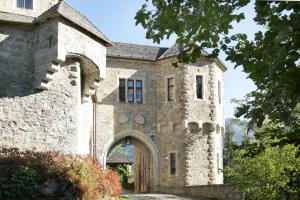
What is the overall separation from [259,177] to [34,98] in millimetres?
7672

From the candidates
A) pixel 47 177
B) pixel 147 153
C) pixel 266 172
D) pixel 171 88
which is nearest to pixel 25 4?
pixel 47 177

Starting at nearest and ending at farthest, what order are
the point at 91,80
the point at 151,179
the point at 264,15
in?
the point at 264,15 < the point at 91,80 < the point at 151,179

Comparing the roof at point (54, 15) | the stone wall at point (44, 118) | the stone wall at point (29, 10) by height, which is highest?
the stone wall at point (29, 10)

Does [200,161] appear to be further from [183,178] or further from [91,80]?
[91,80]

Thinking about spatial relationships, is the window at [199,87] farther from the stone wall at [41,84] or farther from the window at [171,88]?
the stone wall at [41,84]

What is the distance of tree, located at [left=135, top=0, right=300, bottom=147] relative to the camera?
4410 mm

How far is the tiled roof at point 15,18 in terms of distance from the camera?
14.6 meters

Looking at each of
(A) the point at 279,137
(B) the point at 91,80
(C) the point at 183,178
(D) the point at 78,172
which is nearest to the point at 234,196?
(C) the point at 183,178

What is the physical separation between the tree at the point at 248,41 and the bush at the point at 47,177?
732 cm

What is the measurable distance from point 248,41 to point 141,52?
21410mm

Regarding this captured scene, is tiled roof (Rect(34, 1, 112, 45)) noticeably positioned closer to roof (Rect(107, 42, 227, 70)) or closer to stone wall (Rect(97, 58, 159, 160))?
stone wall (Rect(97, 58, 159, 160))

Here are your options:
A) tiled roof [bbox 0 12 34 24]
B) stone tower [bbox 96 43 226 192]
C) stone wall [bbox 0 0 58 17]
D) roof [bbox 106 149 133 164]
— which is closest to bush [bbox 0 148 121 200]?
tiled roof [bbox 0 12 34 24]

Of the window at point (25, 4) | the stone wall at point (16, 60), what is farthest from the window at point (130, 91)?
the stone wall at point (16, 60)

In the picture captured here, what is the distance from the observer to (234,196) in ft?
68.5
